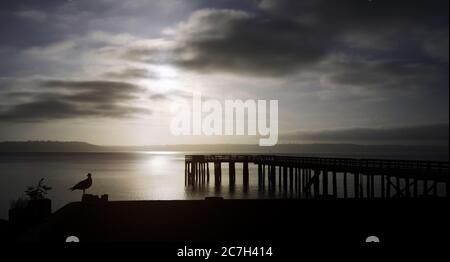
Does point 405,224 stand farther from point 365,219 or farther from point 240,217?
point 240,217

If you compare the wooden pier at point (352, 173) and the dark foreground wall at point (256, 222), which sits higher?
the dark foreground wall at point (256, 222)

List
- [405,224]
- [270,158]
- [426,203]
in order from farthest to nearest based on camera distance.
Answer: [270,158] → [426,203] → [405,224]

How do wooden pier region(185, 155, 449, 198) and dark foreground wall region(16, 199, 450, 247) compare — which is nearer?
dark foreground wall region(16, 199, 450, 247)

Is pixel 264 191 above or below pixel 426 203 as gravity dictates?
below

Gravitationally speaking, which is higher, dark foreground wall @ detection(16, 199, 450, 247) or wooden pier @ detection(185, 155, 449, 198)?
dark foreground wall @ detection(16, 199, 450, 247)

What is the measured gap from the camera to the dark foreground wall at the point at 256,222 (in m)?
12.3

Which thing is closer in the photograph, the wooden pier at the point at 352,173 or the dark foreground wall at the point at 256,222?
the dark foreground wall at the point at 256,222

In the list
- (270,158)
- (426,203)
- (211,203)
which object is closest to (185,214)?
(211,203)

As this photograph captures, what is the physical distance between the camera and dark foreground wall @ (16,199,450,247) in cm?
1227

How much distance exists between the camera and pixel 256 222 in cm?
1325

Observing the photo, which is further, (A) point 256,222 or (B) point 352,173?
(B) point 352,173
